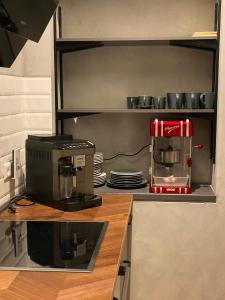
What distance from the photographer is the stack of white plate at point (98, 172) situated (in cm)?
Answer: 273

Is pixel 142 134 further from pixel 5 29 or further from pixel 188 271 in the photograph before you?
pixel 5 29

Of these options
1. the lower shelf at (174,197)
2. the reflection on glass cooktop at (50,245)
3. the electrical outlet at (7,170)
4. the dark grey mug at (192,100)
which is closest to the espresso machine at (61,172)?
the electrical outlet at (7,170)

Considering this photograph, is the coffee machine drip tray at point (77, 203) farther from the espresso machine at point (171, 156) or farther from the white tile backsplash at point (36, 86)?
the white tile backsplash at point (36, 86)

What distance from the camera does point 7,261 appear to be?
1.44m

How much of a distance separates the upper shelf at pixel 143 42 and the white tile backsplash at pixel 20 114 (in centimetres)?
28

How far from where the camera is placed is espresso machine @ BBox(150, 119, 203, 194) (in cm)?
252

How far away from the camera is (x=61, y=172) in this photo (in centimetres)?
207

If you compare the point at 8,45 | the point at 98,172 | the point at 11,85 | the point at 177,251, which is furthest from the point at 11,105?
the point at 177,251

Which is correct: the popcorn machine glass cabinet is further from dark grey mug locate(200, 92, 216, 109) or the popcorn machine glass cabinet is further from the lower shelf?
dark grey mug locate(200, 92, 216, 109)

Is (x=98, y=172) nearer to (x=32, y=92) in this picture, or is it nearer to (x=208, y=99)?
(x=32, y=92)

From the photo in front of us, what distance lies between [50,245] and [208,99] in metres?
1.41

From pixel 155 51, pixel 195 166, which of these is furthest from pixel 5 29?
pixel 195 166

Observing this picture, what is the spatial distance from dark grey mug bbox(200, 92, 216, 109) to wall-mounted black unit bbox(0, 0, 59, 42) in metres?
1.17

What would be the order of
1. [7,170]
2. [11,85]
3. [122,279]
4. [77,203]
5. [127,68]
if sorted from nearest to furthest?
[122,279], [77,203], [7,170], [11,85], [127,68]
